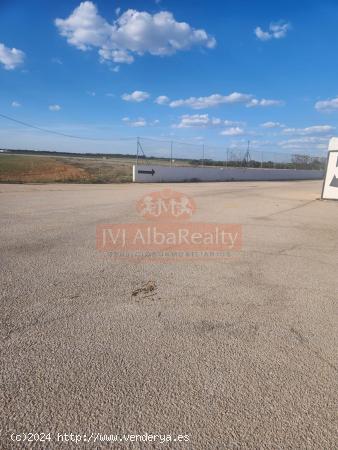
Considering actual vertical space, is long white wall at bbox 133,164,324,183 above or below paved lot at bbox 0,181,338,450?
above

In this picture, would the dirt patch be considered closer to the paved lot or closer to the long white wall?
the paved lot

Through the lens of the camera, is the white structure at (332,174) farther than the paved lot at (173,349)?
Yes

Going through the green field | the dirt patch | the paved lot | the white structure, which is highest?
the white structure

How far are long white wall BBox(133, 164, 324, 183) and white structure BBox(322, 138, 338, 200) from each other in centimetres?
1313

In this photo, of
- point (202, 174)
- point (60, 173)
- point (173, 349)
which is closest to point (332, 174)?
point (173, 349)

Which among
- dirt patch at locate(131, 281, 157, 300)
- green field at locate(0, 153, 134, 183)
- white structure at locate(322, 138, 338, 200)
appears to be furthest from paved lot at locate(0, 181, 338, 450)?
green field at locate(0, 153, 134, 183)

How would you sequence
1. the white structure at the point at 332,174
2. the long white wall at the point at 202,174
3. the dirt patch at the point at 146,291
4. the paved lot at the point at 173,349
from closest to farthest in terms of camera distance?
the paved lot at the point at 173,349 → the dirt patch at the point at 146,291 → the white structure at the point at 332,174 → the long white wall at the point at 202,174

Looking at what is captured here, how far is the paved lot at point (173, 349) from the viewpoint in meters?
1.97

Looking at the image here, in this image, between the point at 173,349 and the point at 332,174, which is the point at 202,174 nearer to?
the point at 332,174

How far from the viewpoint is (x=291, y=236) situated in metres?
7.16

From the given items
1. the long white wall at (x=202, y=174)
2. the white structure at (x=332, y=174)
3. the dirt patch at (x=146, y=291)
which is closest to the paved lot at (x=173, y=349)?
the dirt patch at (x=146, y=291)

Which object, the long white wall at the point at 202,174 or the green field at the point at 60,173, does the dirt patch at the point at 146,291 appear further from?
the long white wall at the point at 202,174

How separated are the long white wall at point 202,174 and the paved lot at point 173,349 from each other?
1936 centimetres

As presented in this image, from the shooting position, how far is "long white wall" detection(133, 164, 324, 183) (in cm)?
2433
